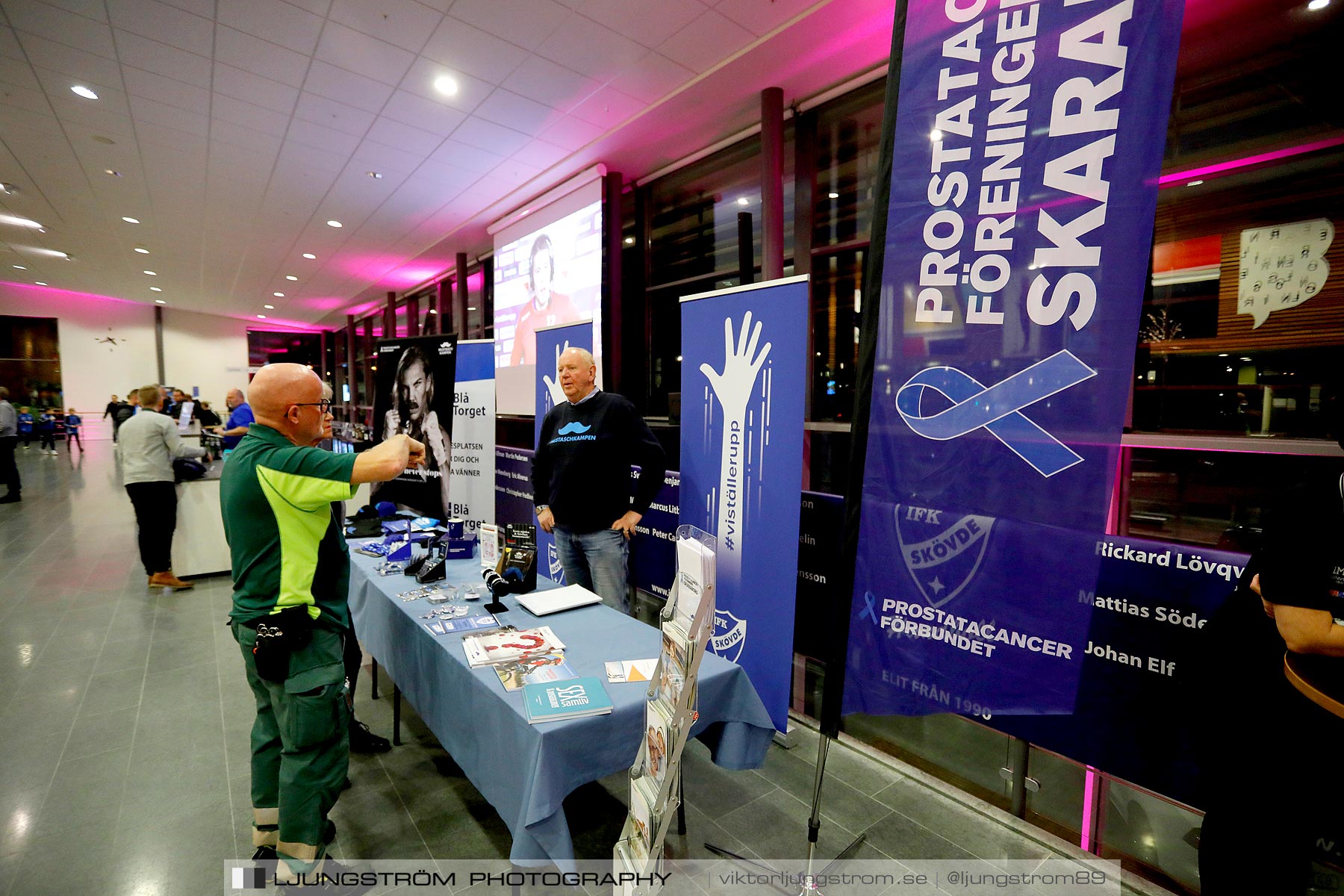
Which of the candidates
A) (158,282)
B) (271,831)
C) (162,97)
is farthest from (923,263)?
(158,282)

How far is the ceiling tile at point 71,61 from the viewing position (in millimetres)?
3396

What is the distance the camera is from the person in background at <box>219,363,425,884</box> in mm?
1641

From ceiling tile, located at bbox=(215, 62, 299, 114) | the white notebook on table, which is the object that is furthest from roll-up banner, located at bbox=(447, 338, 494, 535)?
ceiling tile, located at bbox=(215, 62, 299, 114)

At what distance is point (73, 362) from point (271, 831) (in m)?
21.5

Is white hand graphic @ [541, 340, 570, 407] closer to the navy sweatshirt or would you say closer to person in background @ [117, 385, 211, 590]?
the navy sweatshirt

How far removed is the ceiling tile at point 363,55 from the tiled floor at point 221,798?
12.0 ft

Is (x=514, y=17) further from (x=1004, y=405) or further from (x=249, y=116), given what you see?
(x=1004, y=405)

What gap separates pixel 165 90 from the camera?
12.8 feet

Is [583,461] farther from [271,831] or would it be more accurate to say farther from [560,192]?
[560,192]

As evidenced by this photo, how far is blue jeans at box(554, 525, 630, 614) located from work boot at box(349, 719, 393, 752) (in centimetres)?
111

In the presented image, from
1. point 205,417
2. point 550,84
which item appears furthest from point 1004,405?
point 205,417

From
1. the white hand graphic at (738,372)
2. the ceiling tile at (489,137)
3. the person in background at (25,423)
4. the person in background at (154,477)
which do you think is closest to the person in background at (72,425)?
the person in background at (25,423)

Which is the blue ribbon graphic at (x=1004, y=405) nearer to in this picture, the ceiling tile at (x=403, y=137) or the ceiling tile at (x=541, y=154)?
the ceiling tile at (x=541, y=154)

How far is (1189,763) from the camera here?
1.70 m
